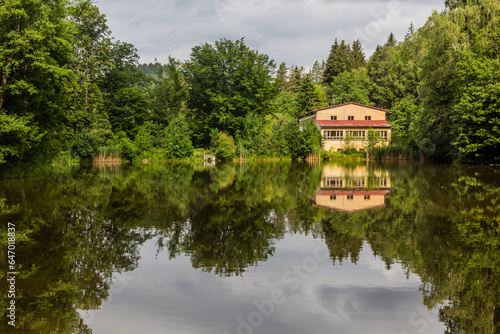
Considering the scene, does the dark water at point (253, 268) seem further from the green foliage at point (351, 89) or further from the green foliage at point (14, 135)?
the green foliage at point (351, 89)

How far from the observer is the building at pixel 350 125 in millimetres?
57062

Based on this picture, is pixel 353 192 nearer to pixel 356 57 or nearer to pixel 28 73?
pixel 28 73

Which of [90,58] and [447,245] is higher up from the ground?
[90,58]

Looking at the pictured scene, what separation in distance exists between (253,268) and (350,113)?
190 ft

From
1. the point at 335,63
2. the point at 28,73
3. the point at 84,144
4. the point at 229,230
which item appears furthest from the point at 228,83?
the point at 229,230

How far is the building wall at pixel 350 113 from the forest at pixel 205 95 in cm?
342

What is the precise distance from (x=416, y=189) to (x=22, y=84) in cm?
1818

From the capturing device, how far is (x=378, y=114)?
6100cm

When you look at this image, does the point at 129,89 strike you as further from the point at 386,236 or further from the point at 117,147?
the point at 386,236

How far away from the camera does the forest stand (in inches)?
769

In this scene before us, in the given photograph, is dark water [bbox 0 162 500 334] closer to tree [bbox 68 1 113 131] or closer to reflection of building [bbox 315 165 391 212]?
reflection of building [bbox 315 165 391 212]

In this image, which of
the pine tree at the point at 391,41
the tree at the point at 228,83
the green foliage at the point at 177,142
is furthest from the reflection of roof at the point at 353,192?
the pine tree at the point at 391,41

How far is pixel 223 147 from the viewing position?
5028 cm

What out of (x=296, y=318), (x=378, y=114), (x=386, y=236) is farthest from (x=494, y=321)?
(x=378, y=114)
